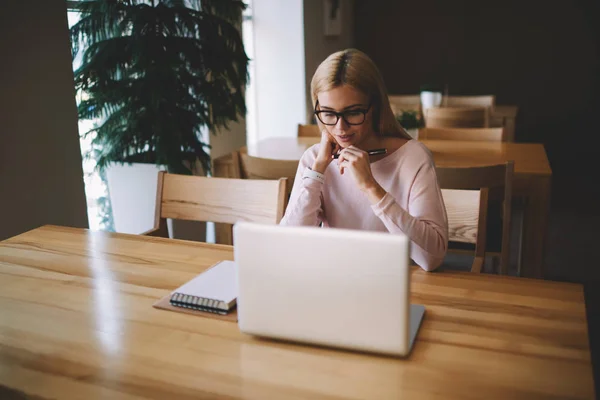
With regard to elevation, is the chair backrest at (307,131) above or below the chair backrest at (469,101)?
below

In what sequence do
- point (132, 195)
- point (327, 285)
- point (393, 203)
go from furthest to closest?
point (132, 195), point (393, 203), point (327, 285)

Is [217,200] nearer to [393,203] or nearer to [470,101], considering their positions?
[393,203]

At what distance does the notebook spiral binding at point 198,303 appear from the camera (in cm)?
103

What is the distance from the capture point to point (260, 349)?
90 centimetres

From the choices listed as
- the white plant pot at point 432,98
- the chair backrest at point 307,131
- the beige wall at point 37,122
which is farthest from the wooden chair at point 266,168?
the white plant pot at point 432,98

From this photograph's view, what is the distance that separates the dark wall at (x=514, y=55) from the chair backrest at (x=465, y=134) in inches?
116

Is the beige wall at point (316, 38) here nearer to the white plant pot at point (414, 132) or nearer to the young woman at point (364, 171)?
the white plant pot at point (414, 132)

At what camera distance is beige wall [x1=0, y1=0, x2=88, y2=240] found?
79.7 inches

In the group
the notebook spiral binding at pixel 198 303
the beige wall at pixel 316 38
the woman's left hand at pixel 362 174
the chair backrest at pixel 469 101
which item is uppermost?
the beige wall at pixel 316 38

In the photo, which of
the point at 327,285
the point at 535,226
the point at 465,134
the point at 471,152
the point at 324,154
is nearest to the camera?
the point at 327,285

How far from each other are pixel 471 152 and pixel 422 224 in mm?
1626

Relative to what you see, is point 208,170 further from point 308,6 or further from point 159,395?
point 308,6

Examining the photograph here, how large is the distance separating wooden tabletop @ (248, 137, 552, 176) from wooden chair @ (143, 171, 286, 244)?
1.02 m

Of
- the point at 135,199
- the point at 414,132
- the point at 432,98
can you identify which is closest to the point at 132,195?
the point at 135,199
